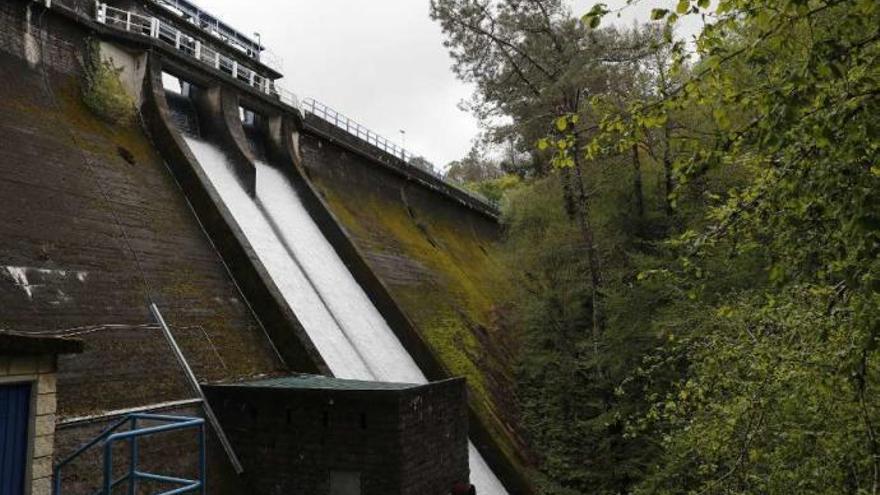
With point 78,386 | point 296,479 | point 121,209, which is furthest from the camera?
point 121,209

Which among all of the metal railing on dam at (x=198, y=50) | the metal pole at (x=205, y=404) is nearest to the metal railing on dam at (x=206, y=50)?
the metal railing on dam at (x=198, y=50)

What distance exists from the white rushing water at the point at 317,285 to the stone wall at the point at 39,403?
23.0ft

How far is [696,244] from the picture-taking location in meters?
4.62

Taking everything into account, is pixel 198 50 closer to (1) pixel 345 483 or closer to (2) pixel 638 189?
(2) pixel 638 189

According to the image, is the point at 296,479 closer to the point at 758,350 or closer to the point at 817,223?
the point at 758,350

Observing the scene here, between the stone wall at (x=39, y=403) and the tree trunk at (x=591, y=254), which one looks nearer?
the stone wall at (x=39, y=403)

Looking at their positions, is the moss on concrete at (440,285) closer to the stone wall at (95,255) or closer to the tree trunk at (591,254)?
the tree trunk at (591,254)

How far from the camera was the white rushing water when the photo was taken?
1284 centimetres

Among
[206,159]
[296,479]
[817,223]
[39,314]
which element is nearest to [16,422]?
[39,314]

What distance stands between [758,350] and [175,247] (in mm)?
9232

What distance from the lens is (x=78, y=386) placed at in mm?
7555

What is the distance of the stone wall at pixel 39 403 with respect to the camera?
14.7 ft

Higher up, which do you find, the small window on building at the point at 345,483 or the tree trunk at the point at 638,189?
the tree trunk at the point at 638,189

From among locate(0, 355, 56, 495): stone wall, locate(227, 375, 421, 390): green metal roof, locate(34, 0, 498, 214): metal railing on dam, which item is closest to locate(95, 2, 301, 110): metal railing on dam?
locate(34, 0, 498, 214): metal railing on dam
